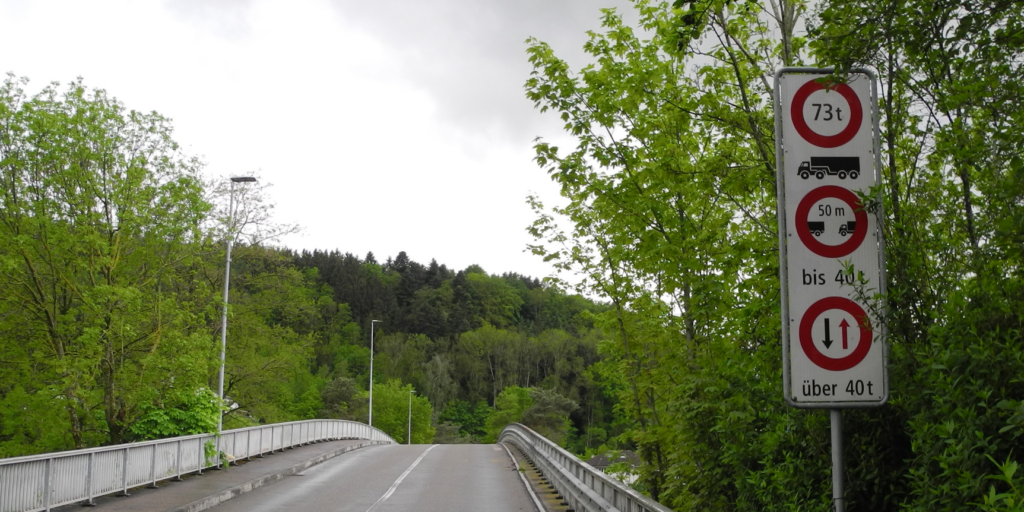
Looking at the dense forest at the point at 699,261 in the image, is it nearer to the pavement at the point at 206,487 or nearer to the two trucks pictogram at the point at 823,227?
the two trucks pictogram at the point at 823,227

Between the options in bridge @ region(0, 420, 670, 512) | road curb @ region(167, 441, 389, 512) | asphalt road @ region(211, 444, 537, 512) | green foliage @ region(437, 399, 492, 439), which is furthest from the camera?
green foliage @ region(437, 399, 492, 439)

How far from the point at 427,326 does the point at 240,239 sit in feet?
395

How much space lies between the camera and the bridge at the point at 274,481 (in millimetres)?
12445

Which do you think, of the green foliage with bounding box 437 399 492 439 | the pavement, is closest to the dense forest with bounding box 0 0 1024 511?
the pavement

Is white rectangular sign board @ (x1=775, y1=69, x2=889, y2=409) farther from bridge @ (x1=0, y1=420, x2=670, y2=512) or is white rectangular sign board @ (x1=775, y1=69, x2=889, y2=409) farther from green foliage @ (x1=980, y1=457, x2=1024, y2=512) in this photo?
bridge @ (x1=0, y1=420, x2=670, y2=512)

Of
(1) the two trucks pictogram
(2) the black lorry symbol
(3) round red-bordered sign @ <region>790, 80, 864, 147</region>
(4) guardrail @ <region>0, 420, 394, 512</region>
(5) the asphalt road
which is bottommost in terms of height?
(5) the asphalt road

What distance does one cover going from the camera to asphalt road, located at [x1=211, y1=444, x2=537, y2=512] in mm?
15734

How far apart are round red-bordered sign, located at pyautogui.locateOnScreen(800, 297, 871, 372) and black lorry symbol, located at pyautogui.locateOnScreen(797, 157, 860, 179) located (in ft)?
2.03


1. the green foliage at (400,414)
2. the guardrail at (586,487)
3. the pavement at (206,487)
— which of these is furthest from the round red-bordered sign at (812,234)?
the green foliage at (400,414)

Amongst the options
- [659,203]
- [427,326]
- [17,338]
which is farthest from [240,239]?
[427,326]

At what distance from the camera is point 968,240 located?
445cm

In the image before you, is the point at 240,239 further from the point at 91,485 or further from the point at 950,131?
the point at 950,131

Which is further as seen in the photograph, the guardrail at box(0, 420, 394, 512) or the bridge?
the bridge

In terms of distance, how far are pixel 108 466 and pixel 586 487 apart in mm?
9467
